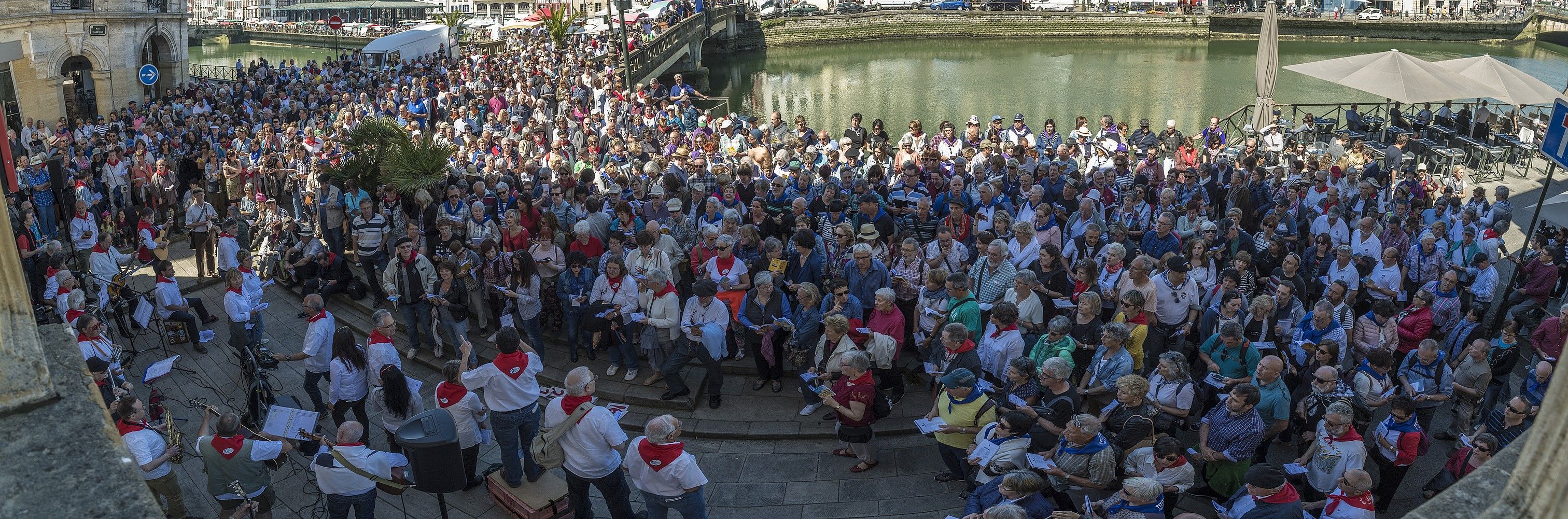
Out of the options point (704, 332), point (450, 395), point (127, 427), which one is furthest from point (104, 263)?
point (704, 332)

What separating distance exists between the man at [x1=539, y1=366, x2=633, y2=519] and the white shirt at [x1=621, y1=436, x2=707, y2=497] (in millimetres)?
132

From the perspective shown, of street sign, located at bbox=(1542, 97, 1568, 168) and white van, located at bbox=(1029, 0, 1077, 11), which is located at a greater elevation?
white van, located at bbox=(1029, 0, 1077, 11)

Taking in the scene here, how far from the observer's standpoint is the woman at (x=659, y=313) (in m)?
7.78

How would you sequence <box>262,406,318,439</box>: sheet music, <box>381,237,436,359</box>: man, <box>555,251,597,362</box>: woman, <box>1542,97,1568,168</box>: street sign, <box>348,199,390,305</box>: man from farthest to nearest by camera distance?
1. <box>348,199,390,305</box>: man
2. <box>381,237,436,359</box>: man
3. <box>555,251,597,362</box>: woman
4. <box>1542,97,1568,168</box>: street sign
5. <box>262,406,318,439</box>: sheet music

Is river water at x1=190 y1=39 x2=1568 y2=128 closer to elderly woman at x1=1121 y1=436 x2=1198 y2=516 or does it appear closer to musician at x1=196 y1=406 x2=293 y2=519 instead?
elderly woman at x1=1121 y1=436 x2=1198 y2=516

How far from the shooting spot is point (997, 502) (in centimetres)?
553

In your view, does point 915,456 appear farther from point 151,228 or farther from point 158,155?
point 158,155

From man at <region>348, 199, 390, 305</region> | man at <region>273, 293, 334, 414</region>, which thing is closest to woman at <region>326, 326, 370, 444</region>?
man at <region>273, 293, 334, 414</region>

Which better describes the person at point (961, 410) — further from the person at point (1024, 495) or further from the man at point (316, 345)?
the man at point (316, 345)

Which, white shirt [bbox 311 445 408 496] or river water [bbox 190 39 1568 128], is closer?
white shirt [bbox 311 445 408 496]

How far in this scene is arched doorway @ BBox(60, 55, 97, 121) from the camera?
26.4 meters

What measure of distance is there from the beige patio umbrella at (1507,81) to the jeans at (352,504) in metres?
14.9

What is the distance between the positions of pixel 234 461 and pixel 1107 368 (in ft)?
17.7

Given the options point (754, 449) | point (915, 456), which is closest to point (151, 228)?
point (754, 449)
